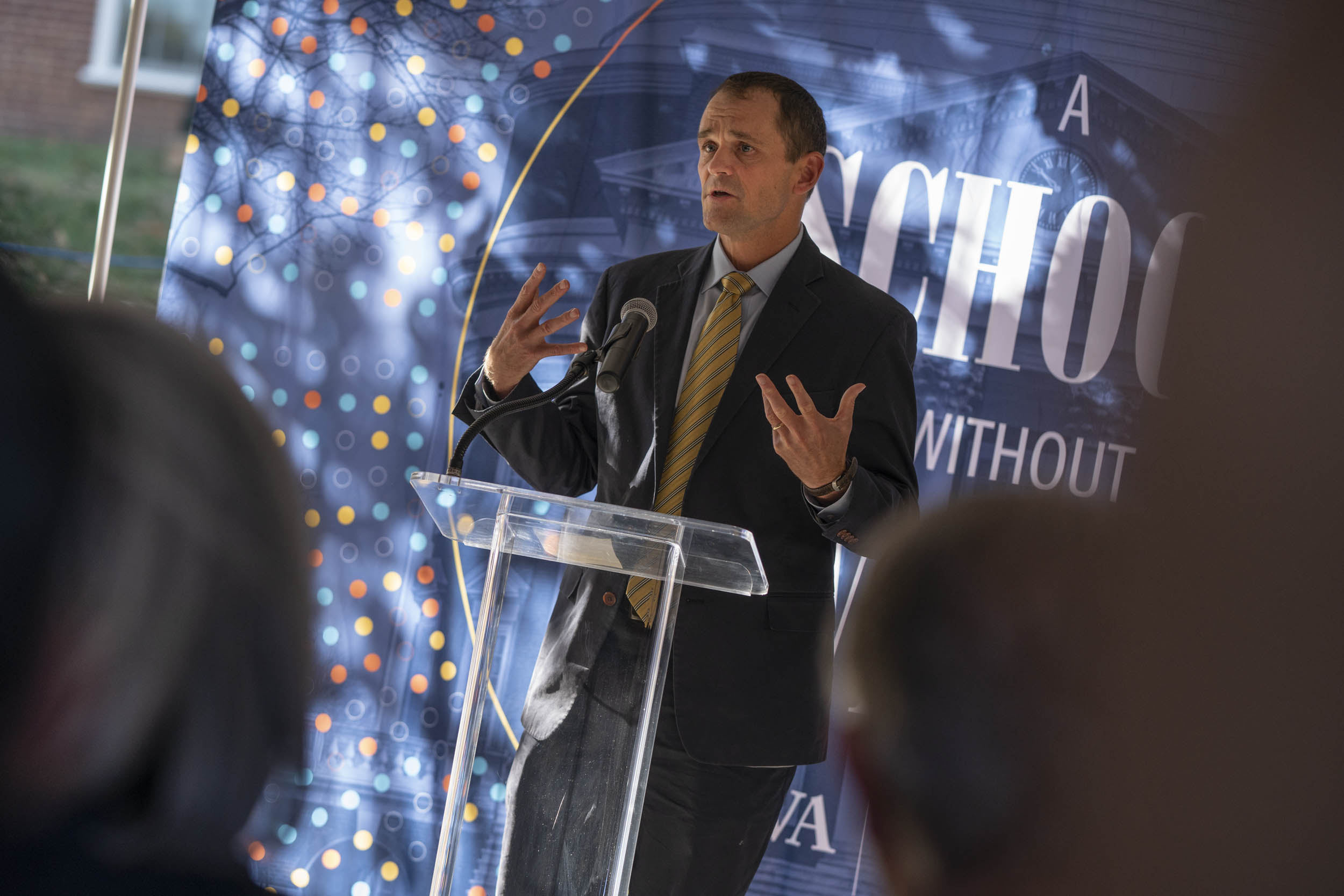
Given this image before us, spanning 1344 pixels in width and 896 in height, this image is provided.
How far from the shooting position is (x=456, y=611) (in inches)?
122

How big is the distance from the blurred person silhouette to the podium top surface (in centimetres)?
90

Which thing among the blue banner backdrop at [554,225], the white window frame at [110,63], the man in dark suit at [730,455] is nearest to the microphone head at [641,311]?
the man in dark suit at [730,455]

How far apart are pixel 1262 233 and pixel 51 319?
1.27 feet

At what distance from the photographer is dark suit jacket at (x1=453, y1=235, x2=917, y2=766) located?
5.94ft

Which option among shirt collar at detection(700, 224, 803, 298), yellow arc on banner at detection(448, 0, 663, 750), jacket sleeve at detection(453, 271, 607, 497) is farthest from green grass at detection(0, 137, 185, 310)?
shirt collar at detection(700, 224, 803, 298)

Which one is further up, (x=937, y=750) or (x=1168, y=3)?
(x=1168, y=3)

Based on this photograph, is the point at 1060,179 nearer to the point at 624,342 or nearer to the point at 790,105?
the point at 790,105

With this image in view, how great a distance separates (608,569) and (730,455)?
23.3 inches

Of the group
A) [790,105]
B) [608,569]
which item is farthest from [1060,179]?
[608,569]

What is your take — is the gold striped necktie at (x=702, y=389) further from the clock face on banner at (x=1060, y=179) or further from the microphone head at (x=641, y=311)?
the clock face on banner at (x=1060, y=179)

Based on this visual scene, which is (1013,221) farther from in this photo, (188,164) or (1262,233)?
(1262,233)

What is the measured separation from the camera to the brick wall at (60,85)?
895 centimetres

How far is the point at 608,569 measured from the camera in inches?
55.9

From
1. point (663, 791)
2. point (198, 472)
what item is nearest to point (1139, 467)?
point (198, 472)
